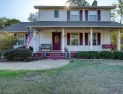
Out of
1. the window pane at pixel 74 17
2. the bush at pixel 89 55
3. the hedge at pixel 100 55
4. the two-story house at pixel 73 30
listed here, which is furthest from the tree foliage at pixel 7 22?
the hedge at pixel 100 55

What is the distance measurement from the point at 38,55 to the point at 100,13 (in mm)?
8855

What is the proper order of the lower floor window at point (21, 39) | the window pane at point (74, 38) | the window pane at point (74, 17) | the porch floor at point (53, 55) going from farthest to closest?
the lower floor window at point (21, 39) → the window pane at point (74, 17) → the window pane at point (74, 38) → the porch floor at point (53, 55)

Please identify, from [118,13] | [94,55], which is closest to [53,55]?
[94,55]

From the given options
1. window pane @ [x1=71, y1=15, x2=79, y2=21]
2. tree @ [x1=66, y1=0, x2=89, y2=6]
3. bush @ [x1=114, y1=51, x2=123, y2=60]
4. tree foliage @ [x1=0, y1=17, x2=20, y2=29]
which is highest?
tree @ [x1=66, y1=0, x2=89, y2=6]

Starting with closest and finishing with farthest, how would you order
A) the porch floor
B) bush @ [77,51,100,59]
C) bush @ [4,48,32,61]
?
bush @ [4,48,32,61] → bush @ [77,51,100,59] → the porch floor

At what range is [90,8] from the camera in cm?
2269

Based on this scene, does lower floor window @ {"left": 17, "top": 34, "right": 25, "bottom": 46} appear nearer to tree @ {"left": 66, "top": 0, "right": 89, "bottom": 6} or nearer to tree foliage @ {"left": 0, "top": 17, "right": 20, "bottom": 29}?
tree foliage @ {"left": 0, "top": 17, "right": 20, "bottom": 29}

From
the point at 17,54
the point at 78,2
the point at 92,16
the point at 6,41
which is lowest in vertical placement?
the point at 17,54

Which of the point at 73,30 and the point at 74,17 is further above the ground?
the point at 74,17

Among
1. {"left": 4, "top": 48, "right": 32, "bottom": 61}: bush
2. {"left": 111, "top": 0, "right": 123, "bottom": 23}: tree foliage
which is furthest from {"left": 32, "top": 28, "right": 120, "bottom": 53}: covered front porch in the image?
{"left": 111, "top": 0, "right": 123, "bottom": 23}: tree foliage

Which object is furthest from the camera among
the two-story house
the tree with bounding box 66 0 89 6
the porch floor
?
the tree with bounding box 66 0 89 6

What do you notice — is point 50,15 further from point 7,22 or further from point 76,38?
point 7,22

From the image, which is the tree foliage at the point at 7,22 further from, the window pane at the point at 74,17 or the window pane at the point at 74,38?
the window pane at the point at 74,38

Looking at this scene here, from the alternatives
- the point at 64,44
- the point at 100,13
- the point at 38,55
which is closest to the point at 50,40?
the point at 64,44
